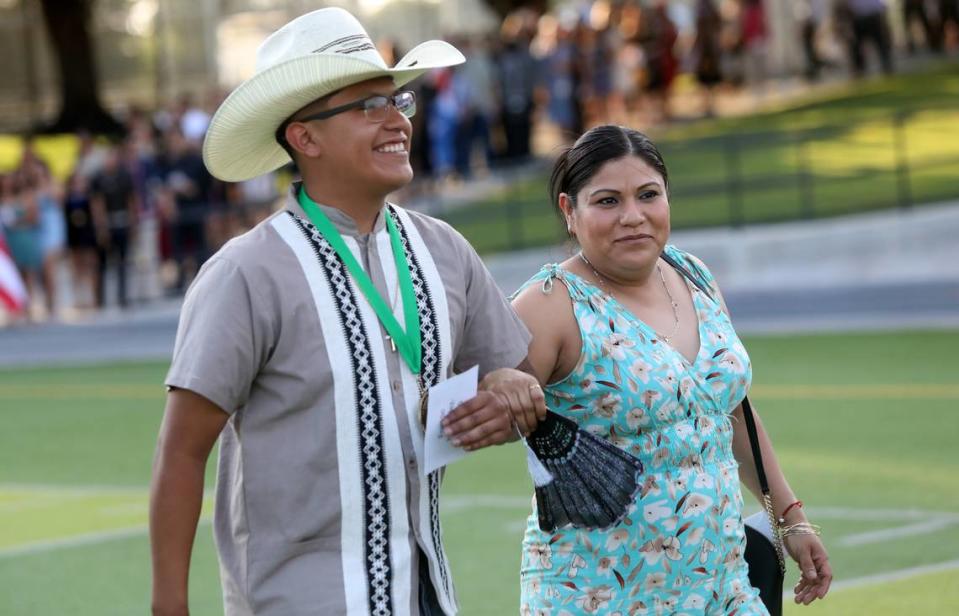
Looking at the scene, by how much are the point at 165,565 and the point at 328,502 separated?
37 cm

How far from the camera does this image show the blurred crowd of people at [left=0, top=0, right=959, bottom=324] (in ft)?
79.3

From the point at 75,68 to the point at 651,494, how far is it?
41.7 metres

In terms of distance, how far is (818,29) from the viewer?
1278 inches

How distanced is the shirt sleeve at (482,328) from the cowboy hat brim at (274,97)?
470mm

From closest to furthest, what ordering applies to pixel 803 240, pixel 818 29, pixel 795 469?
1. pixel 795 469
2. pixel 803 240
3. pixel 818 29

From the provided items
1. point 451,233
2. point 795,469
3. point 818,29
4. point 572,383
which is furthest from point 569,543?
point 818,29

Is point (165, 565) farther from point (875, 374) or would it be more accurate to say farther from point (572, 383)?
point (875, 374)

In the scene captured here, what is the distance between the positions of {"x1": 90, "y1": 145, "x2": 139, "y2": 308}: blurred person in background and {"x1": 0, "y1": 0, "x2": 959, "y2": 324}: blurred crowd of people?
0.8 inches

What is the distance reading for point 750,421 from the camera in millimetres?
5309

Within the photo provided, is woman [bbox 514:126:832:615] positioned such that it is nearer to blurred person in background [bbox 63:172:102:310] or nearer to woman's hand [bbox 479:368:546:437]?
woman's hand [bbox 479:368:546:437]

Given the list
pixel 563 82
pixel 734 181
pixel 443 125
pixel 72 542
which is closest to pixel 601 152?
pixel 72 542

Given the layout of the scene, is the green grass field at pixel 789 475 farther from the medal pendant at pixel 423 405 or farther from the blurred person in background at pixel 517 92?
the blurred person in background at pixel 517 92

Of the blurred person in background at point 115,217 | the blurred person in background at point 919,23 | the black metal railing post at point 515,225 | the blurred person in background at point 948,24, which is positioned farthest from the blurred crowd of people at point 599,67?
the blurred person in background at point 115,217

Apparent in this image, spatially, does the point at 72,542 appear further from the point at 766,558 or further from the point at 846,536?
the point at 766,558
